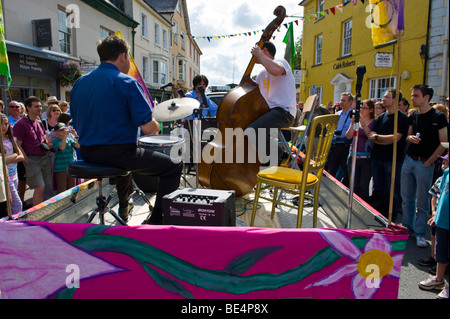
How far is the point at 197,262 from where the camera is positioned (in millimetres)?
1644

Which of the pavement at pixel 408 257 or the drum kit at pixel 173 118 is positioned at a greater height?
the drum kit at pixel 173 118

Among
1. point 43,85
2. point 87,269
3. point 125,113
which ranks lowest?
point 87,269

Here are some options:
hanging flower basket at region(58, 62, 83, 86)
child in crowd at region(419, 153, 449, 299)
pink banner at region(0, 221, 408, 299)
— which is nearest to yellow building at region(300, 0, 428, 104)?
child in crowd at region(419, 153, 449, 299)

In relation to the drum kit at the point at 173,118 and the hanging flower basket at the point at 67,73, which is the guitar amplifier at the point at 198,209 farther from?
the hanging flower basket at the point at 67,73

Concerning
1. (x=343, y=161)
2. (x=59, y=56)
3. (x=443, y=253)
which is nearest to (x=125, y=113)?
(x=443, y=253)

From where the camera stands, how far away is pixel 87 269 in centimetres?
167

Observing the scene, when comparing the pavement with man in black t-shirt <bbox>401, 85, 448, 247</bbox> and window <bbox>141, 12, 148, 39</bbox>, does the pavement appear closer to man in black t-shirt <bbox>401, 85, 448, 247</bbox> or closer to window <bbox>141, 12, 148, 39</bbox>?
man in black t-shirt <bbox>401, 85, 448, 247</bbox>

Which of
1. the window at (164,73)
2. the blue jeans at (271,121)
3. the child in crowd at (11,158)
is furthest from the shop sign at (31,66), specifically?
the window at (164,73)

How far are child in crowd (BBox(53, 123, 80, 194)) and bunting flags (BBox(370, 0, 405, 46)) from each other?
148 inches

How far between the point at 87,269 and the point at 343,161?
4570 mm

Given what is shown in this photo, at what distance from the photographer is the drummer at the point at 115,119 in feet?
7.68

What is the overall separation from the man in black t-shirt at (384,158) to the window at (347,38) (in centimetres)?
1091

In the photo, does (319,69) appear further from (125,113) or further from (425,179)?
(125,113)

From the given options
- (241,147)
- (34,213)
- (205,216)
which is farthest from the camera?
(241,147)
